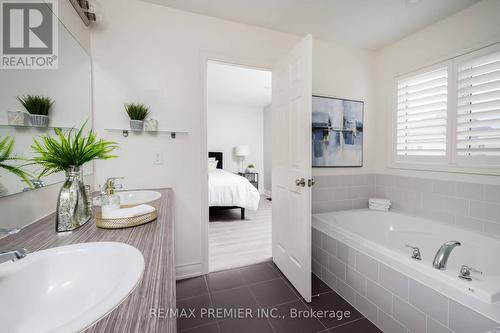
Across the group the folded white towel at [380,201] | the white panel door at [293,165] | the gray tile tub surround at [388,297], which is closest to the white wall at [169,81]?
the white panel door at [293,165]

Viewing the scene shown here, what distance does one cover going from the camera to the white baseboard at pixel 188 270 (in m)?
2.04

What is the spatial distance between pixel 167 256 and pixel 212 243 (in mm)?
2262

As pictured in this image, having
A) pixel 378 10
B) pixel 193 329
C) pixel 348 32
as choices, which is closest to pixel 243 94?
pixel 348 32

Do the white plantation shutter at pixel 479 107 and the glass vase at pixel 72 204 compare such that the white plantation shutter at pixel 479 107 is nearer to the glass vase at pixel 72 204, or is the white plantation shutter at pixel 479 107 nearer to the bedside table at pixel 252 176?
the glass vase at pixel 72 204

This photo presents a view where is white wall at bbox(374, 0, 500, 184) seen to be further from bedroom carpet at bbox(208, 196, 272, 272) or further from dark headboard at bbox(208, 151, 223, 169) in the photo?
dark headboard at bbox(208, 151, 223, 169)

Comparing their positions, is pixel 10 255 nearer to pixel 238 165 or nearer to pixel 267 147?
pixel 238 165

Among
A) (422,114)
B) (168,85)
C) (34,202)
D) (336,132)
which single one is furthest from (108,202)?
(422,114)

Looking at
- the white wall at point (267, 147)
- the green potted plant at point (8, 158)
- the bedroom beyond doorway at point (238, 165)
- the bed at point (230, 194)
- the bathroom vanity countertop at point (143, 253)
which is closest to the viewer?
the bathroom vanity countertop at point (143, 253)

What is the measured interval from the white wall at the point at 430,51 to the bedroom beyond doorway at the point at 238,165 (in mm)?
1558

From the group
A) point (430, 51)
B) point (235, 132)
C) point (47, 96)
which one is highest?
point (430, 51)

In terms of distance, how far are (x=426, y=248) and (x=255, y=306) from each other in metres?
1.73

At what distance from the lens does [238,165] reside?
6156 mm

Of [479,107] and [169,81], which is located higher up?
[169,81]

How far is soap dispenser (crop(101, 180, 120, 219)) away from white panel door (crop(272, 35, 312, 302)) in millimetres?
1281
